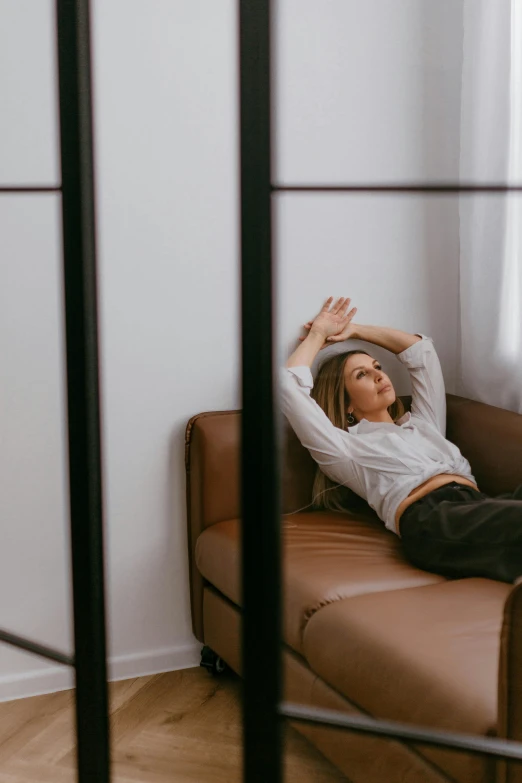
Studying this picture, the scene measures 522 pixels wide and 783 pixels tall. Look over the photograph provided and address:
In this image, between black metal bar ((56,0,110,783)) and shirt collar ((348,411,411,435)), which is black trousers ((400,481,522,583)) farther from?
black metal bar ((56,0,110,783))

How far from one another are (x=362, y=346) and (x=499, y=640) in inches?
11.9

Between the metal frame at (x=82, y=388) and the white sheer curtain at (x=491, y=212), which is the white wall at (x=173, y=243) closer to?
the white sheer curtain at (x=491, y=212)

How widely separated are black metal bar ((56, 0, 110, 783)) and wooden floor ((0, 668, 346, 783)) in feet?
1.48

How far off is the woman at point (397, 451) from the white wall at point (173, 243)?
0.09 feet

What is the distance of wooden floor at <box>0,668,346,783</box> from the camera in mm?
1392

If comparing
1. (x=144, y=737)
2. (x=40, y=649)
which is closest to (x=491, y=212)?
(x=40, y=649)

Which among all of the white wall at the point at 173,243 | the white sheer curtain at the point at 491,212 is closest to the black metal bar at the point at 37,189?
the white wall at the point at 173,243

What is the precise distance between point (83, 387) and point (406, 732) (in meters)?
0.47

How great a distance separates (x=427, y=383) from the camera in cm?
76

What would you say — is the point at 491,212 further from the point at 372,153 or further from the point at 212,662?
the point at 212,662

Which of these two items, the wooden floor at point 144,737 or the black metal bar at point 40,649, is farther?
the wooden floor at point 144,737

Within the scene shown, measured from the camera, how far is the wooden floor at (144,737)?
4.57 ft

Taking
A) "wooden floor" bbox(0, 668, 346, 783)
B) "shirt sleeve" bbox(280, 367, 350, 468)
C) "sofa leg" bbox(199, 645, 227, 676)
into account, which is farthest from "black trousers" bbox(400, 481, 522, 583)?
"sofa leg" bbox(199, 645, 227, 676)

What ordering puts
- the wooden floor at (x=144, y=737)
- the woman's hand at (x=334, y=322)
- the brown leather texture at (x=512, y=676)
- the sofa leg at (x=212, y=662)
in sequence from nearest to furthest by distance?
the brown leather texture at (x=512, y=676), the woman's hand at (x=334, y=322), the wooden floor at (x=144, y=737), the sofa leg at (x=212, y=662)
